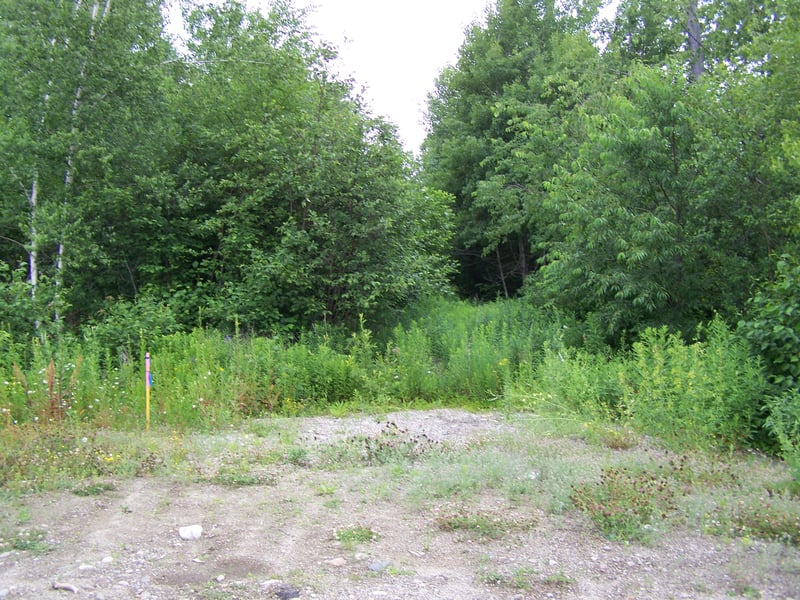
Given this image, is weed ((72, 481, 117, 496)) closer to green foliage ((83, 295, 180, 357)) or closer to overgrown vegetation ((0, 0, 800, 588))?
overgrown vegetation ((0, 0, 800, 588))

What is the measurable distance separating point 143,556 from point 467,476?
8.49 feet

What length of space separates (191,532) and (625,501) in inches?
121

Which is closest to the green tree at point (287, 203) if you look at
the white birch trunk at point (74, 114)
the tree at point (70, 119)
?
the tree at point (70, 119)

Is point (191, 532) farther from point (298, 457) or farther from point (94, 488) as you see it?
point (298, 457)

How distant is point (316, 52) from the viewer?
1627cm

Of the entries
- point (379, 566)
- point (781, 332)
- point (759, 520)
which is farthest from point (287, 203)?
point (759, 520)

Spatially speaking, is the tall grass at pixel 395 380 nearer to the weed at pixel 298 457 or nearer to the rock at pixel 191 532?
the weed at pixel 298 457

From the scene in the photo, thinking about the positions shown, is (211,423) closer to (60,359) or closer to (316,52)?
(60,359)

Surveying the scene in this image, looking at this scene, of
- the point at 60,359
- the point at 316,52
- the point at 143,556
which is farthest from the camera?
the point at 316,52

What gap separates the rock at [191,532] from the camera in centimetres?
478

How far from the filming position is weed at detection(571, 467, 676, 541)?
191 inches

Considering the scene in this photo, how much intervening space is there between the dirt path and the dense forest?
13.1 feet

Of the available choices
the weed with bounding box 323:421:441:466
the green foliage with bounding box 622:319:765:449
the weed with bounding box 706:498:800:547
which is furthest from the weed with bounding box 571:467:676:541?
the weed with bounding box 323:421:441:466

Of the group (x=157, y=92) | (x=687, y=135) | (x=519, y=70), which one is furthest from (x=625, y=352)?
(x=519, y=70)
